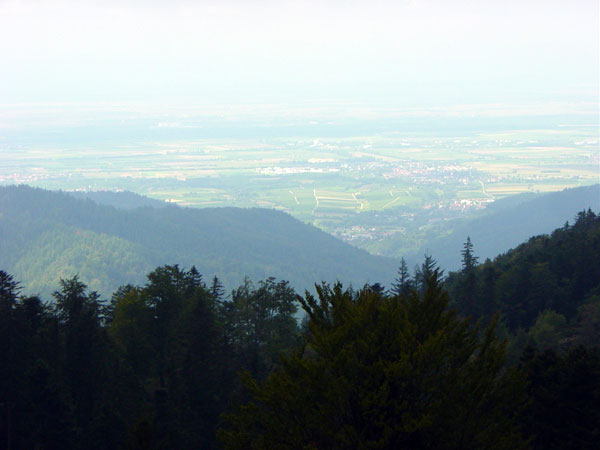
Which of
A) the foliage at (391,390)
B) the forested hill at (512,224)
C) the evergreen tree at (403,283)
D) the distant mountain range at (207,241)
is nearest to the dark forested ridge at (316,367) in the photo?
the foliage at (391,390)

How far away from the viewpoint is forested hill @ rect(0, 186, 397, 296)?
151m

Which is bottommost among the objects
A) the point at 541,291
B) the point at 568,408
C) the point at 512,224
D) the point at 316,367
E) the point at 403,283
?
the point at 512,224

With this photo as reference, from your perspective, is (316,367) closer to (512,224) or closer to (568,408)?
(568,408)

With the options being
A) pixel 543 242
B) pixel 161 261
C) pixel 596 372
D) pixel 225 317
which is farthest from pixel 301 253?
pixel 596 372

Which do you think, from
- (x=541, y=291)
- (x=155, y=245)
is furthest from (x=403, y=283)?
(x=155, y=245)

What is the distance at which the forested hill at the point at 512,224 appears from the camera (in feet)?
532

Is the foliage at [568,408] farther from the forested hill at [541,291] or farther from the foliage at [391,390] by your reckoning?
the forested hill at [541,291]

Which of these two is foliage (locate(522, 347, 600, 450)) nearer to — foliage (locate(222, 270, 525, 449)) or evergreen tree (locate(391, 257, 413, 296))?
foliage (locate(222, 270, 525, 449))

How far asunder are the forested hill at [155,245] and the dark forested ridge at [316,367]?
315 ft

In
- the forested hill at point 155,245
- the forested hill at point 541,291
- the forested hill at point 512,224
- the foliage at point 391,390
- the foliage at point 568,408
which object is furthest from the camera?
the forested hill at point 512,224

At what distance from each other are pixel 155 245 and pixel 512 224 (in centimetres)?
9132

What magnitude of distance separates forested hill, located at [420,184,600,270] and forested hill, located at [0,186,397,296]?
754 inches

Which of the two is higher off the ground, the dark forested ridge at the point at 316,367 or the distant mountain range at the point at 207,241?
the dark forested ridge at the point at 316,367

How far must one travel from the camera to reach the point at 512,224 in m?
172
